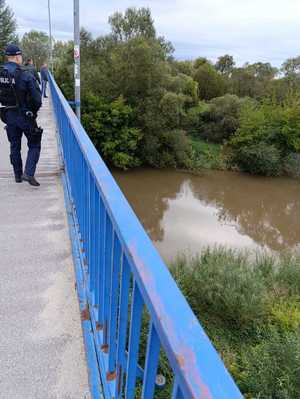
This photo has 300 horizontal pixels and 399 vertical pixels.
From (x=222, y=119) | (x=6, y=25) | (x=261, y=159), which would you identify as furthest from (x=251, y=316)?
(x=6, y=25)

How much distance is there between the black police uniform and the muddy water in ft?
25.8

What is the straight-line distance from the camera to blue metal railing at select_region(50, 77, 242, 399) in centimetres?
56

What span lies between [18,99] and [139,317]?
292 cm

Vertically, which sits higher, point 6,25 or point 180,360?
point 6,25

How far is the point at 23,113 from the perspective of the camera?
11.0 ft

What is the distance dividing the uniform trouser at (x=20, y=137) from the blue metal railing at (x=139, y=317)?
6.21 ft

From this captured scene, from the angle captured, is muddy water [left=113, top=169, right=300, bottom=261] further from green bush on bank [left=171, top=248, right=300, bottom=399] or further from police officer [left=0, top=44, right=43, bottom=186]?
police officer [left=0, top=44, right=43, bottom=186]

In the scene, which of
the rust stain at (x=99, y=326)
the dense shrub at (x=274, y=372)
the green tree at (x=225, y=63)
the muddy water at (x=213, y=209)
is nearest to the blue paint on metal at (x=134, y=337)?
the rust stain at (x=99, y=326)

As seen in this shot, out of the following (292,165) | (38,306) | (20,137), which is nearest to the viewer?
(38,306)

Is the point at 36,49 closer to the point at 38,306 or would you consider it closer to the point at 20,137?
the point at 20,137

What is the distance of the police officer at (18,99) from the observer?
10.4 feet

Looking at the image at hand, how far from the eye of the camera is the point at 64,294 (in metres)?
2.11

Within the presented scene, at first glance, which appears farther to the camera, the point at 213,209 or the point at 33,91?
the point at 213,209

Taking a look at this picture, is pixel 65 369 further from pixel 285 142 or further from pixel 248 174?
pixel 285 142
